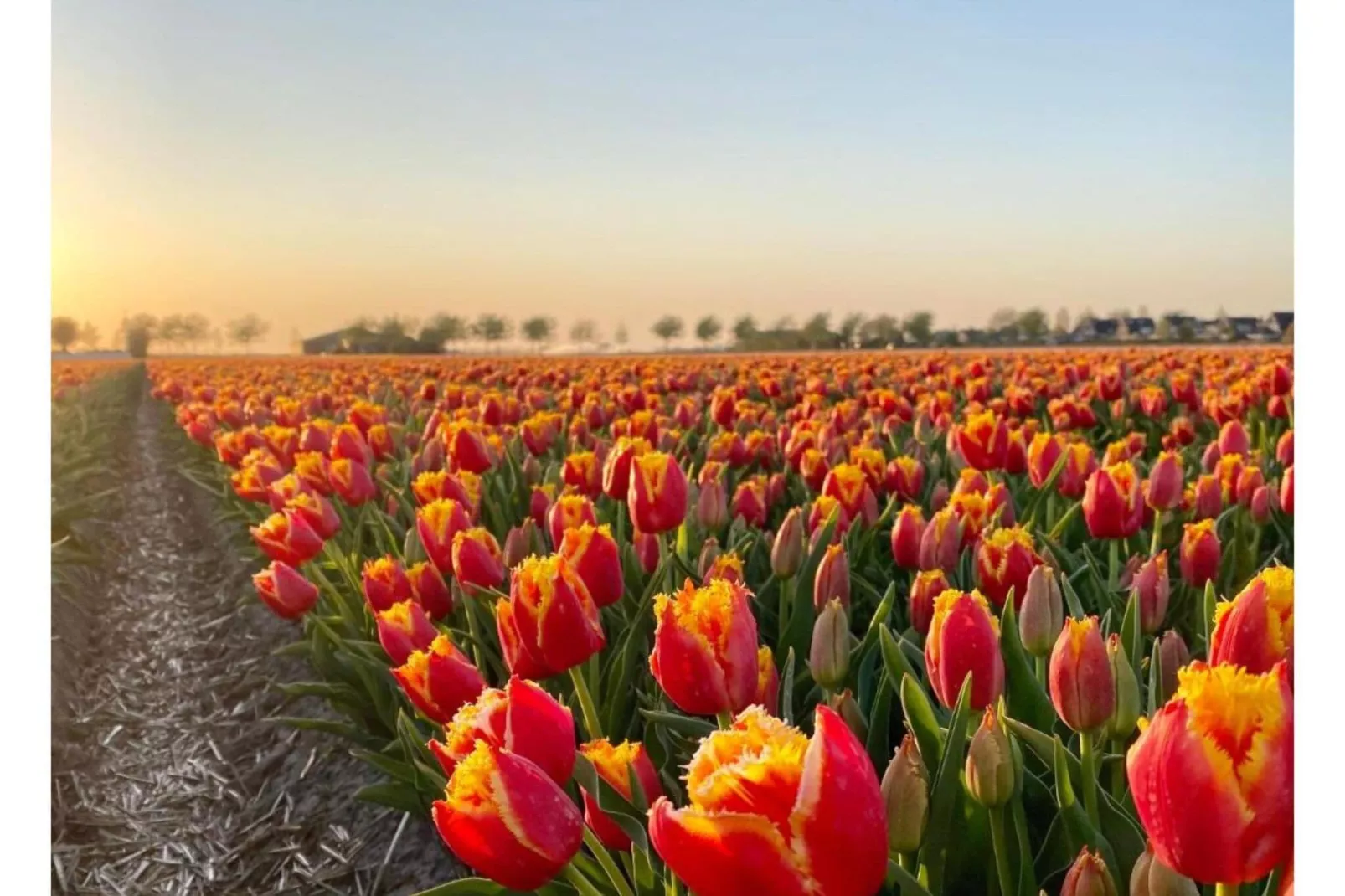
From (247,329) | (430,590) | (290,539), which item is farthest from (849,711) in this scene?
(247,329)

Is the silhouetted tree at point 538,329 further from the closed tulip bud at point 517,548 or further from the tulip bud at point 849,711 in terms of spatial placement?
the tulip bud at point 849,711

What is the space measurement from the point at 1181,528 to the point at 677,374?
641mm

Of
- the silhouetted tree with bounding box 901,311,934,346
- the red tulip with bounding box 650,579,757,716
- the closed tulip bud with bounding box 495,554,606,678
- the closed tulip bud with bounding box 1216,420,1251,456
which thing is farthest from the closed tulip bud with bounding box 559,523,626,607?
the closed tulip bud with bounding box 1216,420,1251,456

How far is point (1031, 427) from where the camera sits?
1.59m

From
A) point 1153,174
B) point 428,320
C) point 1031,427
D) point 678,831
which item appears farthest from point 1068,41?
point 678,831

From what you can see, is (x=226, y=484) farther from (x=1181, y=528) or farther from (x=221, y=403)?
(x=1181, y=528)

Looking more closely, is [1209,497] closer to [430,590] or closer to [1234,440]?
[1234,440]

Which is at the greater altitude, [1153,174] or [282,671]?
[1153,174]

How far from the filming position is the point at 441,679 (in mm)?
847

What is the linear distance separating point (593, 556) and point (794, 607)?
226 millimetres

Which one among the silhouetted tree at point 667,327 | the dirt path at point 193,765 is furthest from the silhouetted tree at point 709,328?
the dirt path at point 193,765

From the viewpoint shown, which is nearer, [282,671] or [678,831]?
[678,831]

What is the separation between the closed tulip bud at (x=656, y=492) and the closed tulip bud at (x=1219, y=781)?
0.63m

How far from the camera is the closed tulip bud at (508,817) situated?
0.59 metres
